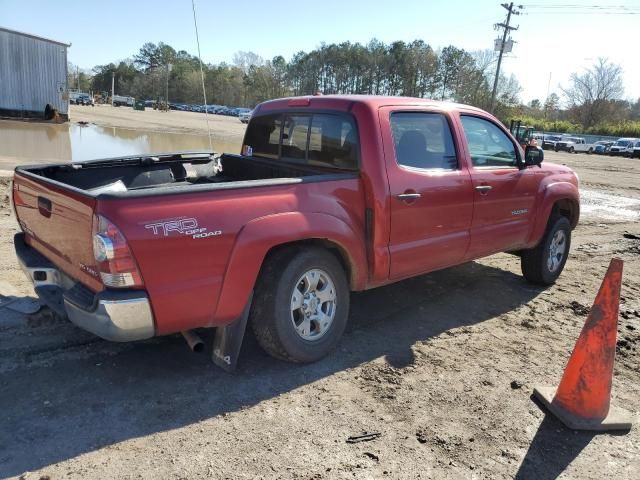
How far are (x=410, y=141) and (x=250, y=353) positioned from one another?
212 centimetres

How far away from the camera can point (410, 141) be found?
421cm

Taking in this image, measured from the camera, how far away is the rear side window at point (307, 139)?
4012 millimetres

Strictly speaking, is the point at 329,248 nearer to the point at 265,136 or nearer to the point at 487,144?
the point at 265,136

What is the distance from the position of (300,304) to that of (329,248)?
1.54 ft

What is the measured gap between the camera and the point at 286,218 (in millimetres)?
3365

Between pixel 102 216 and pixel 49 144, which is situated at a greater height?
pixel 102 216

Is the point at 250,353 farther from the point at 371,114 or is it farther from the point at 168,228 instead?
the point at 371,114

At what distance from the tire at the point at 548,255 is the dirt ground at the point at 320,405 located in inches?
39.3

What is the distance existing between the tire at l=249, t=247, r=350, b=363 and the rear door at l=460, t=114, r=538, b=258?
1699 mm

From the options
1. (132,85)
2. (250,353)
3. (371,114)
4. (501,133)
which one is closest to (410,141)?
(371,114)

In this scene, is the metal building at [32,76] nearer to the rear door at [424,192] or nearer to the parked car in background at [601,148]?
the rear door at [424,192]

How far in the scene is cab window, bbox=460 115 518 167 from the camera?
4802mm

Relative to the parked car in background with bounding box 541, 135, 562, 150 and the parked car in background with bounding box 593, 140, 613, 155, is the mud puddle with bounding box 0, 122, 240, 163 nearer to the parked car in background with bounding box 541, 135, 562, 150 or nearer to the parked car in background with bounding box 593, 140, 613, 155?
the parked car in background with bounding box 541, 135, 562, 150

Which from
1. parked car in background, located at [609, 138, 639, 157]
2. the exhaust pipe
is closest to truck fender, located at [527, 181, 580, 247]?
the exhaust pipe
